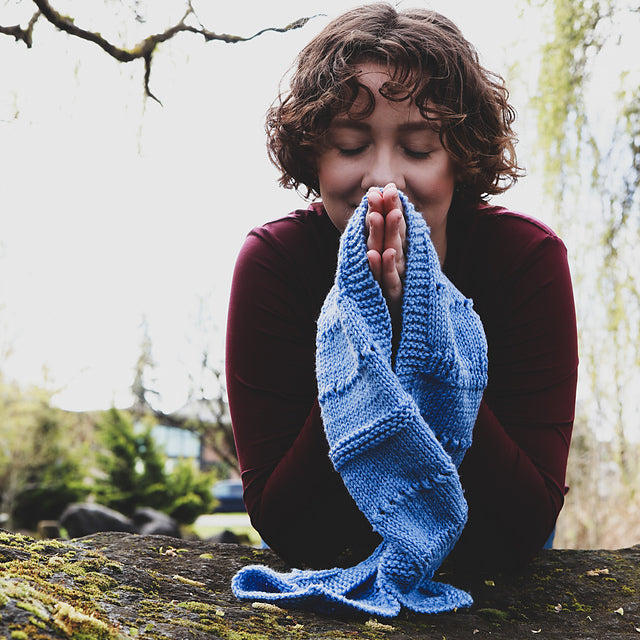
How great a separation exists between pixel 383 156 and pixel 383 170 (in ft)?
0.11

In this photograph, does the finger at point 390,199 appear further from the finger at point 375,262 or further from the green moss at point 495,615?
the green moss at point 495,615

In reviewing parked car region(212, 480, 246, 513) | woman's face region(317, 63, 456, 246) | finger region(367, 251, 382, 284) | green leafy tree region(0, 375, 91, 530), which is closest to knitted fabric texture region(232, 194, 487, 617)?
finger region(367, 251, 382, 284)

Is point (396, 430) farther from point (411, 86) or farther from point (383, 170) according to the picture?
point (411, 86)

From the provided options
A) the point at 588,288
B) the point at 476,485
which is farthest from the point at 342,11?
the point at 588,288

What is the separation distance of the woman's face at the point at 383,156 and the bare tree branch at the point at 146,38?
0.70m

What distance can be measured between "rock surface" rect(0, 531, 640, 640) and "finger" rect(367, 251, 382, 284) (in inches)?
23.7

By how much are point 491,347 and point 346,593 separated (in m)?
0.69

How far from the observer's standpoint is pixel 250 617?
111 cm

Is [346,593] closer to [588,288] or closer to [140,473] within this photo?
[588,288]

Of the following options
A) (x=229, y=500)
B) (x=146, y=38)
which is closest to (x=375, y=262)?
(x=146, y=38)

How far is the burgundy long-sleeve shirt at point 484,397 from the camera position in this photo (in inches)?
58.2

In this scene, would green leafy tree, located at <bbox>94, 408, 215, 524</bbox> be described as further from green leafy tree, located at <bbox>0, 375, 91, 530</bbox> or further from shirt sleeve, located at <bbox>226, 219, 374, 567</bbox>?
shirt sleeve, located at <bbox>226, 219, 374, 567</bbox>

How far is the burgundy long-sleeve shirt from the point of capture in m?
1.48

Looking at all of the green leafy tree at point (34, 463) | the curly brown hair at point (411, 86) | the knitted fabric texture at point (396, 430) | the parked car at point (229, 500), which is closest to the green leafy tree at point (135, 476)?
the green leafy tree at point (34, 463)
